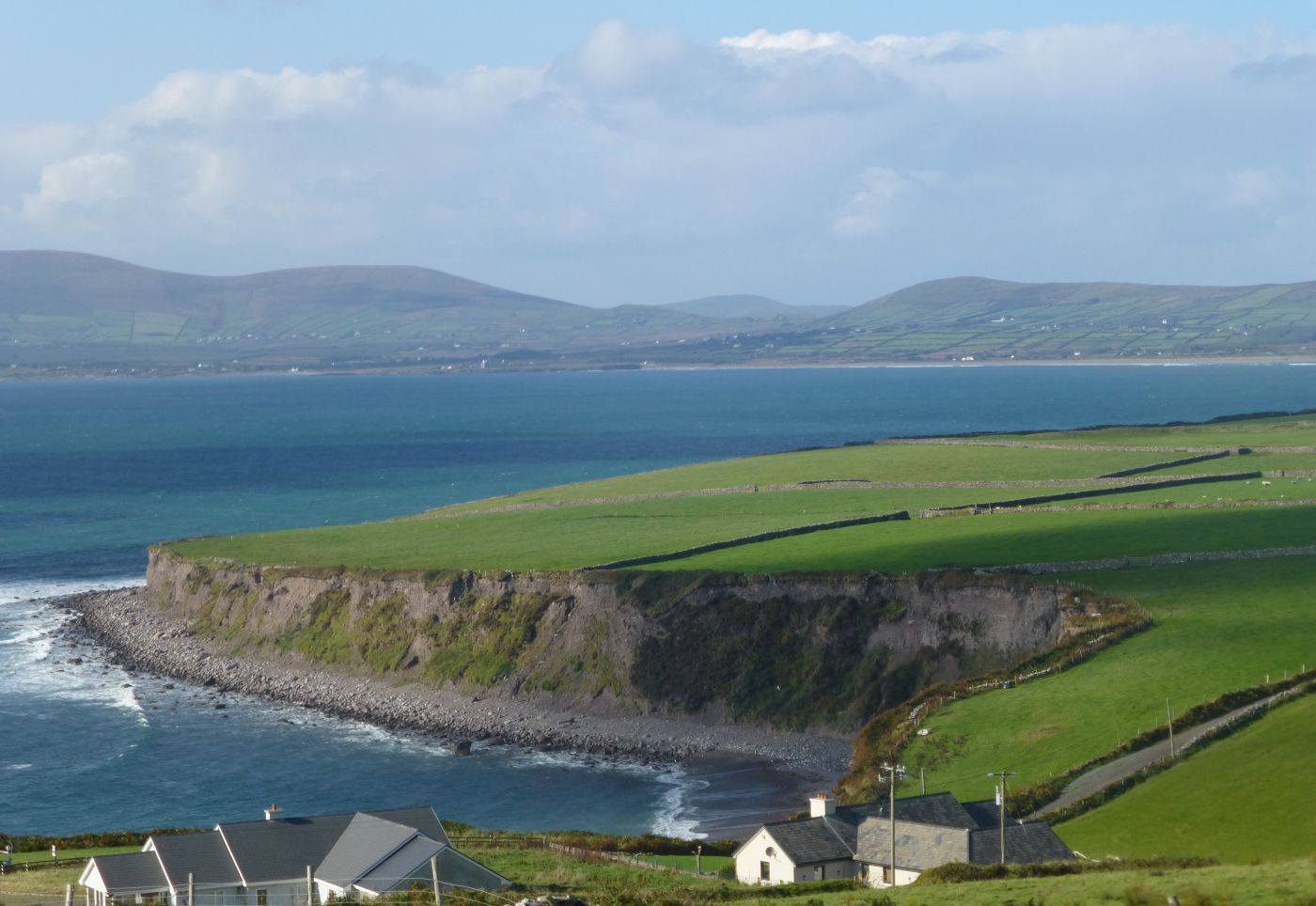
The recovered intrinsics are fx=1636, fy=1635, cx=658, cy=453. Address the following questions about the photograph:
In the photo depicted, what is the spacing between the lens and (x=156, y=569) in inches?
3986

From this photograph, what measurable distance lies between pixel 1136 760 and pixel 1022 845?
40.1 feet

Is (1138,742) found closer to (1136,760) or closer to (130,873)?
(1136,760)

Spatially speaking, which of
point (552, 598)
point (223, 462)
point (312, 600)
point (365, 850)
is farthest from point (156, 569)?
point (223, 462)

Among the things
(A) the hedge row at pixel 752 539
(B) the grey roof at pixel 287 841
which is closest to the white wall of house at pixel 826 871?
(B) the grey roof at pixel 287 841

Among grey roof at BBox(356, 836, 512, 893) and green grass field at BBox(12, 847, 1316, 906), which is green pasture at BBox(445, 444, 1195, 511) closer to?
green grass field at BBox(12, 847, 1316, 906)

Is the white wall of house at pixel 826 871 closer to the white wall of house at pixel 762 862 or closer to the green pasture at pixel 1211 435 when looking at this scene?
the white wall of house at pixel 762 862

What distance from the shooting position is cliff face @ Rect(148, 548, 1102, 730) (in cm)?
6981

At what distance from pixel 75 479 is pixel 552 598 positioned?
11287 cm

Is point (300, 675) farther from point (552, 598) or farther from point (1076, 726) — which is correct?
point (1076, 726)

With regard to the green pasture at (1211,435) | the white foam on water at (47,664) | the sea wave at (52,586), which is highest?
the green pasture at (1211,435)

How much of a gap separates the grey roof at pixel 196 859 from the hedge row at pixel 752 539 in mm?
43106

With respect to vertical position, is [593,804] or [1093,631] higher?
[1093,631]

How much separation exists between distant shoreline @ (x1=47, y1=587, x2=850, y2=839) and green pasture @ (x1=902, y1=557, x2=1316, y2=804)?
21.3 feet

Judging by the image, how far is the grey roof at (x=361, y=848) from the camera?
37562 millimetres
